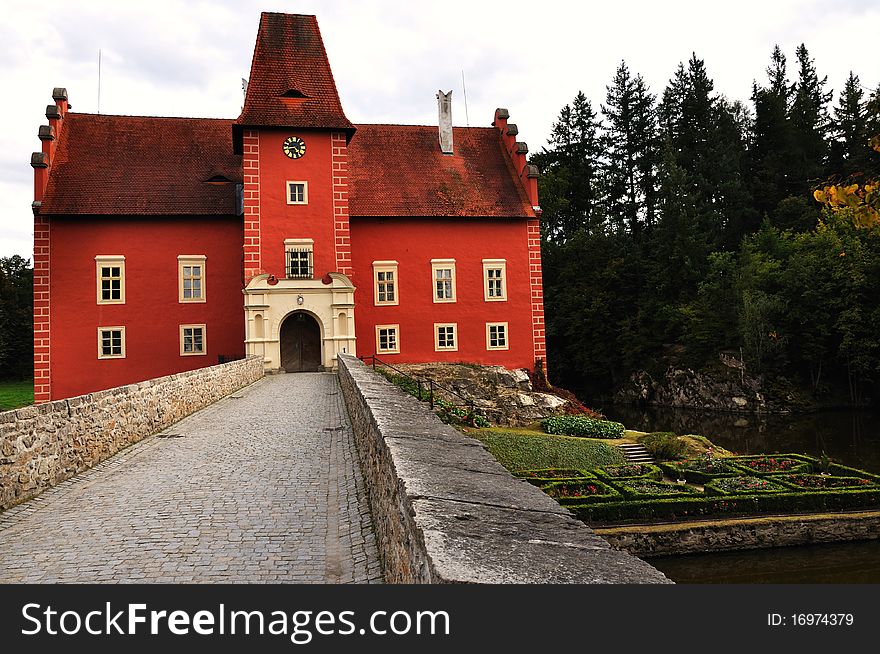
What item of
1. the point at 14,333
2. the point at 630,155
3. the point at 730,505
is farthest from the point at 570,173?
the point at 14,333

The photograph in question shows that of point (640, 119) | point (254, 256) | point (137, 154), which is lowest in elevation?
point (254, 256)

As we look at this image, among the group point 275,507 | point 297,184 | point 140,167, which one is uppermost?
point 140,167

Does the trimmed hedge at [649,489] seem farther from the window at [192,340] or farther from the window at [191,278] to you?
the window at [191,278]

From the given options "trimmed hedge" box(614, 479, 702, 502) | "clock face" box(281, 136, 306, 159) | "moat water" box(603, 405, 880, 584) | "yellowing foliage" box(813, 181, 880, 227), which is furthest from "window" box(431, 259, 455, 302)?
"yellowing foliage" box(813, 181, 880, 227)

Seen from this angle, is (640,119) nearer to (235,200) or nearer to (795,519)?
(235,200)

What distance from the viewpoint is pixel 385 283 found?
3259cm

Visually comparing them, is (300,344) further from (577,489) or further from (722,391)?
(722,391)

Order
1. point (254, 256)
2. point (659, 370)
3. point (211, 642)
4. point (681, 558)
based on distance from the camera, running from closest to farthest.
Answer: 1. point (211, 642)
2. point (681, 558)
3. point (254, 256)
4. point (659, 370)

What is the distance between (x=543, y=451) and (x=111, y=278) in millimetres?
20737

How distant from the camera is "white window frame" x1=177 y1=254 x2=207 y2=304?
30.8 m

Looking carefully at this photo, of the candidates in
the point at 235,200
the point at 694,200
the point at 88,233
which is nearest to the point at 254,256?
the point at 235,200

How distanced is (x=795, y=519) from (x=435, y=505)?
1414 cm

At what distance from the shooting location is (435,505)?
3508 millimetres

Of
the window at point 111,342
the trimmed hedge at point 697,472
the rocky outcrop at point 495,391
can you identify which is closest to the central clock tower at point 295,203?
the rocky outcrop at point 495,391
